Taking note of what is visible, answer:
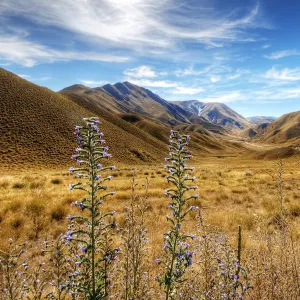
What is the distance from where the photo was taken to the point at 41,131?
80.2 m

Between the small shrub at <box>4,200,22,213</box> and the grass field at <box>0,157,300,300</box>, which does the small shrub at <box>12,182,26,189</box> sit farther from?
the small shrub at <box>4,200,22,213</box>

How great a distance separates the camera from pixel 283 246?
5.69 metres

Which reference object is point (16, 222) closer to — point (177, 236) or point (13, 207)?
point (13, 207)

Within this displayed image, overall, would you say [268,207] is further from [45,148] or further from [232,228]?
[45,148]

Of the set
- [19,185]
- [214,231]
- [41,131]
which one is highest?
[41,131]

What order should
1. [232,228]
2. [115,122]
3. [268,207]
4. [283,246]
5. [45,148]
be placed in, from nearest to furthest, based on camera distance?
[283,246] → [232,228] → [268,207] → [45,148] → [115,122]

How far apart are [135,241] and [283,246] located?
3.53 m

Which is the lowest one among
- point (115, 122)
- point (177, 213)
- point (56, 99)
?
point (177, 213)

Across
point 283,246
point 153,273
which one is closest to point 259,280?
point 283,246

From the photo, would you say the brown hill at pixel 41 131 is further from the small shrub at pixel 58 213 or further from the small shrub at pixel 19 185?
the small shrub at pixel 58 213

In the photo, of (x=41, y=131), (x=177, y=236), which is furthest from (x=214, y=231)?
(x=41, y=131)

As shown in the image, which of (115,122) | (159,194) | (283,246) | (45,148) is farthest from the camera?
→ (115,122)

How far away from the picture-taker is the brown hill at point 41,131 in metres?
69.6

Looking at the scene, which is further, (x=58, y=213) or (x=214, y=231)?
(x=58, y=213)
